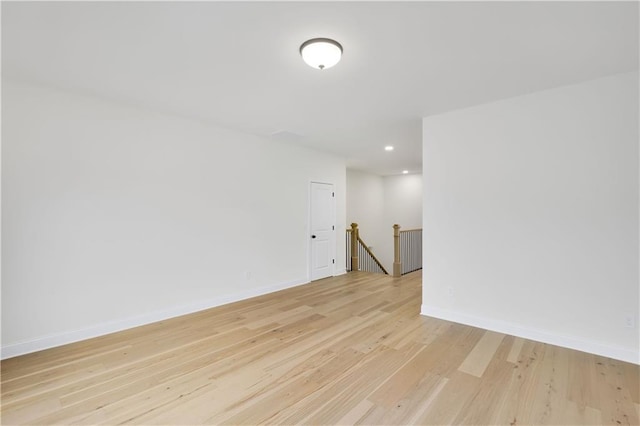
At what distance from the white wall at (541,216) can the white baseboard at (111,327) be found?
9.28ft

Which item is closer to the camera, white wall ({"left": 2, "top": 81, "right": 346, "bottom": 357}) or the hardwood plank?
the hardwood plank

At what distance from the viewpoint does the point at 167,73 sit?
262cm

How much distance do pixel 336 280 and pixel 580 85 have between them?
4.53m

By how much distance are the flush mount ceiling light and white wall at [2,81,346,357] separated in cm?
236

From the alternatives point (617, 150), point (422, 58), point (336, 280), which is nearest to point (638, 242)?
point (617, 150)

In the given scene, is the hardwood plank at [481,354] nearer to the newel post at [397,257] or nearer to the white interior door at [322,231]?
the newel post at [397,257]

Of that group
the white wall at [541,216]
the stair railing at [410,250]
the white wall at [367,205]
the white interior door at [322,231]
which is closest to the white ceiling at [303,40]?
the white wall at [541,216]

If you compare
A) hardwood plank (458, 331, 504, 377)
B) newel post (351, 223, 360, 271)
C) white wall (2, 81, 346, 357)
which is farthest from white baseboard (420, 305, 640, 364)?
newel post (351, 223, 360, 271)

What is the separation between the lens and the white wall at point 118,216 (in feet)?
8.98

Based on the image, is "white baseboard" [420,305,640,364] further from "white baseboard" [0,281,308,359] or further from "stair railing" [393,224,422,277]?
"stair railing" [393,224,422,277]

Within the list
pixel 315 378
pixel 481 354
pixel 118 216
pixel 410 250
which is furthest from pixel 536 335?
pixel 118 216

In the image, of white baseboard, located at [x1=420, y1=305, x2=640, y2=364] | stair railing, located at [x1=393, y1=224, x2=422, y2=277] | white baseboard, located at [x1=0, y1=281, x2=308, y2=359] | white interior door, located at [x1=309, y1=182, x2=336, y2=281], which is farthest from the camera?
stair railing, located at [x1=393, y1=224, x2=422, y2=277]

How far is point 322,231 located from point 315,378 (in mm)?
3678

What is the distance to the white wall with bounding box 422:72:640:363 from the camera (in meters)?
2.62
